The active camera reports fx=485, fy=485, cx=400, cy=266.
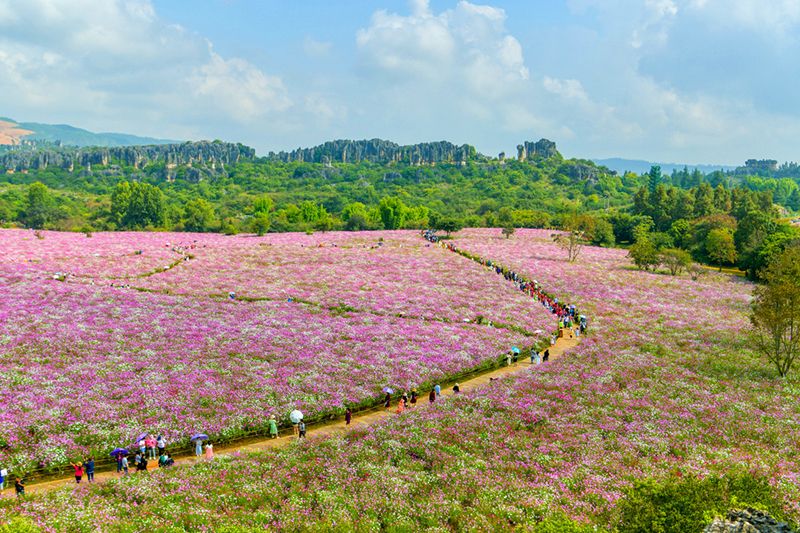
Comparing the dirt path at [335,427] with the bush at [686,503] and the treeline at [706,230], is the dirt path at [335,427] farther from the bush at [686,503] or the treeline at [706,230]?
the treeline at [706,230]

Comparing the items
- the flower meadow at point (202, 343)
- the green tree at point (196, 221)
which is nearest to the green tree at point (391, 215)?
the green tree at point (196, 221)

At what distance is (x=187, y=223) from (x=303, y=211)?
36021 mm

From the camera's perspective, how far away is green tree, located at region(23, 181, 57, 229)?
126 meters

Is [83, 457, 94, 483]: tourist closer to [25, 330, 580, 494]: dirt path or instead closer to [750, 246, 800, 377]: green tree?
[25, 330, 580, 494]: dirt path

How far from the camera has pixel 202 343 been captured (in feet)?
119

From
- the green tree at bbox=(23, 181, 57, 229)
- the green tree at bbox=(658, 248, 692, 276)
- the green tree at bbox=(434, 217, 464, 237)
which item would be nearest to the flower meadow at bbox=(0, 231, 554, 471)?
the green tree at bbox=(658, 248, 692, 276)

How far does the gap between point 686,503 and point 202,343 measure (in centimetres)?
3197

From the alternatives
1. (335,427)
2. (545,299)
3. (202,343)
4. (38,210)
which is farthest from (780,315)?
(38,210)

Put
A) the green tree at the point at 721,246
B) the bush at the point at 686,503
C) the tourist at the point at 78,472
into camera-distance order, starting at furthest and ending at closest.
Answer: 1. the green tree at the point at 721,246
2. the tourist at the point at 78,472
3. the bush at the point at 686,503

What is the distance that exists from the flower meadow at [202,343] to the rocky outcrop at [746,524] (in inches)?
772

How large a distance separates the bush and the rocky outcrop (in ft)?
2.91

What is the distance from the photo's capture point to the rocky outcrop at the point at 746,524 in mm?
11492

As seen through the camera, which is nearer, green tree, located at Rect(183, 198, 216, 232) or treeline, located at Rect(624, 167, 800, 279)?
treeline, located at Rect(624, 167, 800, 279)

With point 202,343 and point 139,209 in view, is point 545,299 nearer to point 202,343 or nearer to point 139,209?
point 202,343
